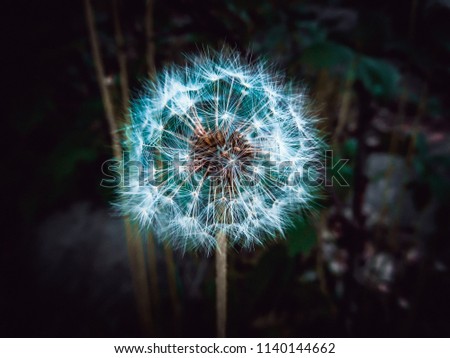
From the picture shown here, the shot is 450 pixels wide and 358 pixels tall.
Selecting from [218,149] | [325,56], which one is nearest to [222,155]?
[218,149]

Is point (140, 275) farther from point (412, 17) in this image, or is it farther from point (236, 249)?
point (412, 17)

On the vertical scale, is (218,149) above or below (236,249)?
above

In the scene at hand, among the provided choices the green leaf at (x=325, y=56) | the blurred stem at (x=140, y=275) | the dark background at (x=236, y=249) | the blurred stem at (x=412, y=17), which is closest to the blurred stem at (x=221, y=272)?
the dark background at (x=236, y=249)

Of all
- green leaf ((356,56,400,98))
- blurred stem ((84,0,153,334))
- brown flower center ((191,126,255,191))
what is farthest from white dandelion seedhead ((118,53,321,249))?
green leaf ((356,56,400,98))

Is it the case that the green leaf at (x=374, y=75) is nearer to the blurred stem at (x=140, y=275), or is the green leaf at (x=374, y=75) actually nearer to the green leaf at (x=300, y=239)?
the green leaf at (x=300, y=239)

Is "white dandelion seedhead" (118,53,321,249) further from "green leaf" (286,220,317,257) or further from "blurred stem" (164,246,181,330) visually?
"blurred stem" (164,246,181,330)

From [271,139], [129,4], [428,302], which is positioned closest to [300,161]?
[271,139]

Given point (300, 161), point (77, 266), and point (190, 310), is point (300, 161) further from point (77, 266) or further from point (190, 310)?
point (77, 266)
